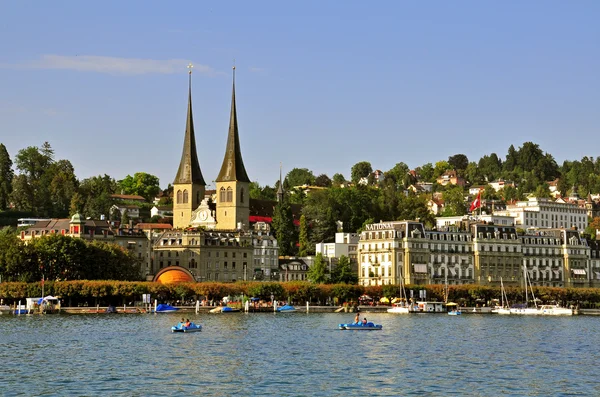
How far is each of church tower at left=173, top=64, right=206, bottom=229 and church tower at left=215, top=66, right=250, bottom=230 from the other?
371 centimetres

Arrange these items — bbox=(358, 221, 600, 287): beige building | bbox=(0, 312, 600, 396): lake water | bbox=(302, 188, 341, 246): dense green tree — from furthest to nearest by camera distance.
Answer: bbox=(302, 188, 341, 246): dense green tree
bbox=(358, 221, 600, 287): beige building
bbox=(0, 312, 600, 396): lake water

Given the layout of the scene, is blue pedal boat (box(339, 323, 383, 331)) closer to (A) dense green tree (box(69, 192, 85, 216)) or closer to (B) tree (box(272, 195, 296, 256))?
(B) tree (box(272, 195, 296, 256))

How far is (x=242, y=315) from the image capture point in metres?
121

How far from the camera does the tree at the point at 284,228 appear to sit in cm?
17988

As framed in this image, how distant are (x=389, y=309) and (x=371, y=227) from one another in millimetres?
28592

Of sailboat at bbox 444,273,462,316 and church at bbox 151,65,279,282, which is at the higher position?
church at bbox 151,65,279,282

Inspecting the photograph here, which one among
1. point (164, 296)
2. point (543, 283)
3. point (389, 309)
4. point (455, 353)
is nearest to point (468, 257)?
point (543, 283)

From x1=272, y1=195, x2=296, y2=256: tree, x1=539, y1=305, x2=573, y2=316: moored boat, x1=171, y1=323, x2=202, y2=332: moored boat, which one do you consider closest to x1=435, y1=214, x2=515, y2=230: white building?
x1=272, y1=195, x2=296, y2=256: tree

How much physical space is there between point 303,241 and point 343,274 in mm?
25657

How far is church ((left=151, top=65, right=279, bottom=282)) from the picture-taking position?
157000 mm

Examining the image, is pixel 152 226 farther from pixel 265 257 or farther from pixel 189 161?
pixel 265 257

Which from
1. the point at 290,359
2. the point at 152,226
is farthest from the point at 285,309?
the point at 290,359

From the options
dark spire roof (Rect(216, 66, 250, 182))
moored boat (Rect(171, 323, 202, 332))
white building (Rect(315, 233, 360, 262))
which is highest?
dark spire roof (Rect(216, 66, 250, 182))

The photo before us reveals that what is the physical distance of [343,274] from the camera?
156625 mm
